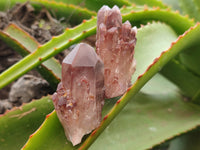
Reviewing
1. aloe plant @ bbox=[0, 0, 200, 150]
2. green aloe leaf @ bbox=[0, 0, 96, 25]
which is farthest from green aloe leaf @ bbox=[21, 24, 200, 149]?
green aloe leaf @ bbox=[0, 0, 96, 25]

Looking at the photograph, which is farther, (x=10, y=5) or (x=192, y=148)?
(x=10, y=5)

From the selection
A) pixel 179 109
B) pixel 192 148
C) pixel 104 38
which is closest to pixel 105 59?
pixel 104 38

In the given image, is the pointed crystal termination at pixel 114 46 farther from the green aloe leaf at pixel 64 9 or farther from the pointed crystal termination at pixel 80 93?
the green aloe leaf at pixel 64 9

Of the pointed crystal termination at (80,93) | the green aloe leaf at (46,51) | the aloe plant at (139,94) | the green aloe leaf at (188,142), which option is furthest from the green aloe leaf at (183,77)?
the pointed crystal termination at (80,93)

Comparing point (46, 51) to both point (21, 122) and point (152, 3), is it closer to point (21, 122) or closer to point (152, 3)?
point (21, 122)

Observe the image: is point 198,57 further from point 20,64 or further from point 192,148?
point 20,64

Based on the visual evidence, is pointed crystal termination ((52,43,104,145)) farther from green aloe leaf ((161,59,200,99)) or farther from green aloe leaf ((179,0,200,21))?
green aloe leaf ((179,0,200,21))

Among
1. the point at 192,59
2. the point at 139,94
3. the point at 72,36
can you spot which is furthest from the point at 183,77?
the point at 72,36
